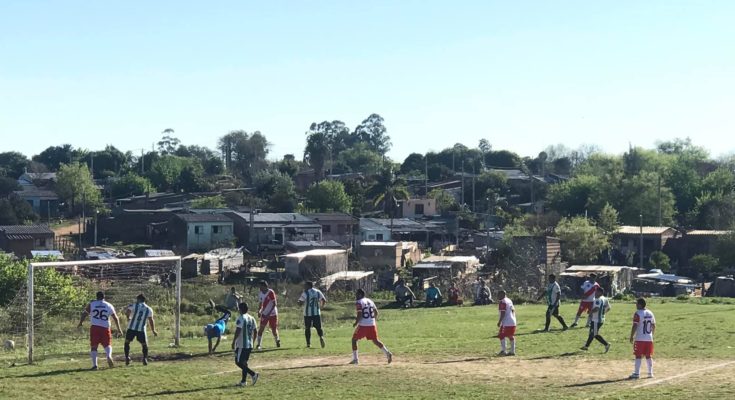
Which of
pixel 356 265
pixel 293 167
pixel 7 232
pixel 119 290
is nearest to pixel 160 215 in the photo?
pixel 7 232

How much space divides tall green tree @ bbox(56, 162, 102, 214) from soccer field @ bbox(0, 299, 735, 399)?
90979 mm

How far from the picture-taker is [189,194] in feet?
416

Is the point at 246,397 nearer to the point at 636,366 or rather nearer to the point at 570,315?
the point at 636,366

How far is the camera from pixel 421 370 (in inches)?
821

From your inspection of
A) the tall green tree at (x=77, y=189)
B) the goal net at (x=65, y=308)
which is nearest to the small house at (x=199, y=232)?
the tall green tree at (x=77, y=189)

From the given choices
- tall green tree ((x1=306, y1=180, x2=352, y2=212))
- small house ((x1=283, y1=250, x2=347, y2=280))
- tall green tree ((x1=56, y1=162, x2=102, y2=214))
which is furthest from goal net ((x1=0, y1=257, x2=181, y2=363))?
tall green tree ((x1=56, y1=162, x2=102, y2=214))

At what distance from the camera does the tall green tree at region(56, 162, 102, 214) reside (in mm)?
116438

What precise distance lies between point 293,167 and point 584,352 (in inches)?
4923

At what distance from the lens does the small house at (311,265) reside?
215ft

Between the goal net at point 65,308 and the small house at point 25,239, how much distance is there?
1513 inches

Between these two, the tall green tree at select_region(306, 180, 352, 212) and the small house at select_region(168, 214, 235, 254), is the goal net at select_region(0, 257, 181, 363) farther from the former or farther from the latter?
the tall green tree at select_region(306, 180, 352, 212)

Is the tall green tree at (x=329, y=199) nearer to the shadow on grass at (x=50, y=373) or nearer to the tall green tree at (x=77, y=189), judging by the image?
the tall green tree at (x=77, y=189)

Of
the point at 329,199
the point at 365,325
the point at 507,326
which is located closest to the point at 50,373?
the point at 365,325

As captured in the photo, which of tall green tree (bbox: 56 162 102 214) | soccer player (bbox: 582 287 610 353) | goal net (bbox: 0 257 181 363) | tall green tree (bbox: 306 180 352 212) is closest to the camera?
soccer player (bbox: 582 287 610 353)
